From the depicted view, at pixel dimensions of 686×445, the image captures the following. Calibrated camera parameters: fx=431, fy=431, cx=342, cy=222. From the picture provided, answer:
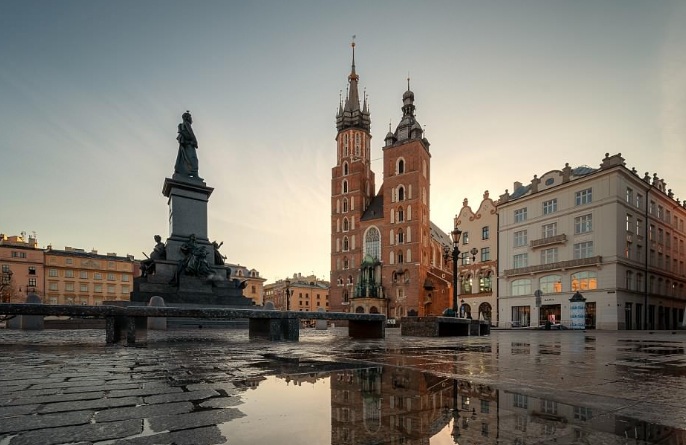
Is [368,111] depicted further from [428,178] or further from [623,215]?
[623,215]

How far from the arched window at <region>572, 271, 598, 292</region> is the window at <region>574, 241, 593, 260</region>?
162cm

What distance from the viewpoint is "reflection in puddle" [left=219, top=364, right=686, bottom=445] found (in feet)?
8.99

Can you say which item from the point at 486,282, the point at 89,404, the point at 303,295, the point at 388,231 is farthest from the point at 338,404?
the point at 303,295

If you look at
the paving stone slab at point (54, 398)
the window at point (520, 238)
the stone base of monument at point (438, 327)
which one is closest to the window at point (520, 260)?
the window at point (520, 238)

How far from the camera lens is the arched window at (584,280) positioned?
40156mm

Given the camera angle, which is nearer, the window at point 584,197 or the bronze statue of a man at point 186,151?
the bronze statue of a man at point 186,151

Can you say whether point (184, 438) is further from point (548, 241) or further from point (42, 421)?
point (548, 241)

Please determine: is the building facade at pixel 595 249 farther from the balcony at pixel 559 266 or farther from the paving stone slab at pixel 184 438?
the paving stone slab at pixel 184 438

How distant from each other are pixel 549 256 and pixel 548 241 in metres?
1.78

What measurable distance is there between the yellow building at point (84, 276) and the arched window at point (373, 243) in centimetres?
4637

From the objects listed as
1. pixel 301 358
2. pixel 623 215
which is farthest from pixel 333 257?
pixel 301 358

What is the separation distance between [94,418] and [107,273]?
9862 cm

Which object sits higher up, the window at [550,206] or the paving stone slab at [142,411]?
the window at [550,206]

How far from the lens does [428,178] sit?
7838cm
